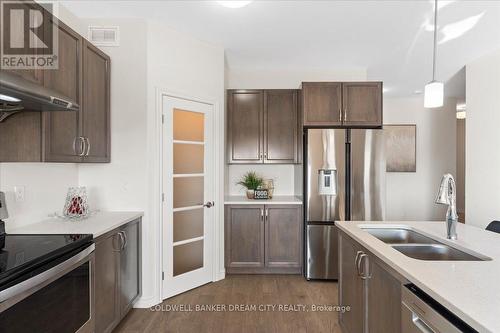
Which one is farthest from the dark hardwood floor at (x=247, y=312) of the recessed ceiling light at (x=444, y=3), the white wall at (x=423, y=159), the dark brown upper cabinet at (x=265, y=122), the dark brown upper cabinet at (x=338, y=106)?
the white wall at (x=423, y=159)

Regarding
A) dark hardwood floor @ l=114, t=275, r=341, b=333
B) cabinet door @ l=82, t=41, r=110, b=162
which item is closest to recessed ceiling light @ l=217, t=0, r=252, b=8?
cabinet door @ l=82, t=41, r=110, b=162

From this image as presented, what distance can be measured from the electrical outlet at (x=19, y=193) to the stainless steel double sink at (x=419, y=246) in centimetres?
253

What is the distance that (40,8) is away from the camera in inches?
70.9

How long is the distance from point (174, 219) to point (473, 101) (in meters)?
3.98

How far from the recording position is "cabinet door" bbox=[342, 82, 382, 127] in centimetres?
359

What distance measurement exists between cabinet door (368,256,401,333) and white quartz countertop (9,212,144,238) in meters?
1.77

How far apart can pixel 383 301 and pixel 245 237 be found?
221cm

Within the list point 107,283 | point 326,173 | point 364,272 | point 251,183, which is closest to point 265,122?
point 251,183

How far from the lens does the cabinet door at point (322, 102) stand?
3.58 metres

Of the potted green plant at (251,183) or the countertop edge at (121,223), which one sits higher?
the potted green plant at (251,183)

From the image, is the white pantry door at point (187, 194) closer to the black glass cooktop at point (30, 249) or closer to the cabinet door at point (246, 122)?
the cabinet door at point (246, 122)

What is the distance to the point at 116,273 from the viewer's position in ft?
7.38

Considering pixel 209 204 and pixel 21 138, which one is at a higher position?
pixel 21 138

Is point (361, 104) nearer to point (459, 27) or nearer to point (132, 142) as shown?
point (459, 27)
